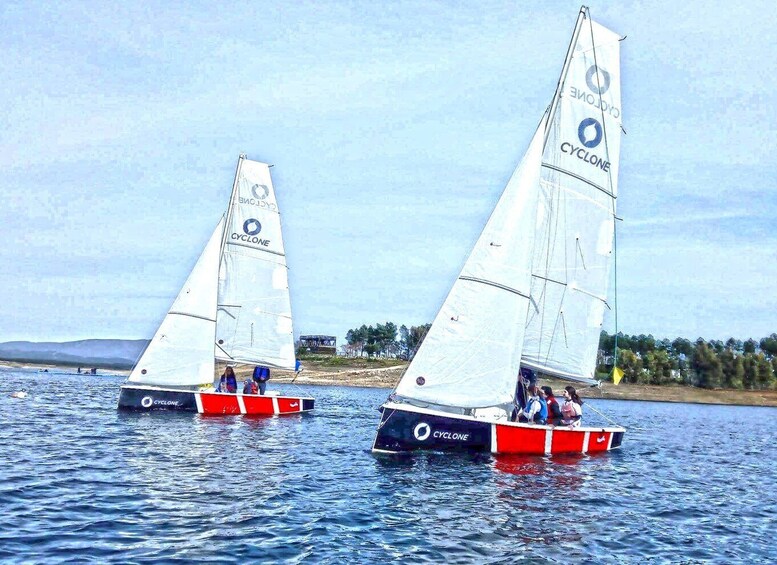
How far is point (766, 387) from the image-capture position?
154 m

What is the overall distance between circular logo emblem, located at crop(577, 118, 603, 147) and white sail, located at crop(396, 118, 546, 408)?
3.93 metres

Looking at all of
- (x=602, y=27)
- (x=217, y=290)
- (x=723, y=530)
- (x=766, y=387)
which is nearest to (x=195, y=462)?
(x=723, y=530)

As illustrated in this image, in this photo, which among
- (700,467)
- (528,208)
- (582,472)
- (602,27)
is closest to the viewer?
(582,472)

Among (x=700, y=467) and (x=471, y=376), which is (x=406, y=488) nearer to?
(x=471, y=376)

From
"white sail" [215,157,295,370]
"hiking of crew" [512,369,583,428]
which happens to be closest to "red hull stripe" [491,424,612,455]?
"hiking of crew" [512,369,583,428]

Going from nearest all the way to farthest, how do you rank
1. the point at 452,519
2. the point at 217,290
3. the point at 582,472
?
the point at 452,519 < the point at 582,472 < the point at 217,290

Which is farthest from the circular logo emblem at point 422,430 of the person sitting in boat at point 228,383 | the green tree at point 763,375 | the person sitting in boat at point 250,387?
the green tree at point 763,375

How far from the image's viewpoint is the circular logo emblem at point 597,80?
32.5 m

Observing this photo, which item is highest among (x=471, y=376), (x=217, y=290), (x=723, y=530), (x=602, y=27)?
(x=602, y=27)

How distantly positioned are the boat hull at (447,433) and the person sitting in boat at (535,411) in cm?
134

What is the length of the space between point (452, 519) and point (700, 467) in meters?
19.8

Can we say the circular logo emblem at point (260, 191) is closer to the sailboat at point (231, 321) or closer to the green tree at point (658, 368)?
the sailboat at point (231, 321)

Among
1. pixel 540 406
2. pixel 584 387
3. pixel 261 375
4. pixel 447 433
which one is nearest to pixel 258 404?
pixel 261 375

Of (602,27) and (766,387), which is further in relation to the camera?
(766,387)
